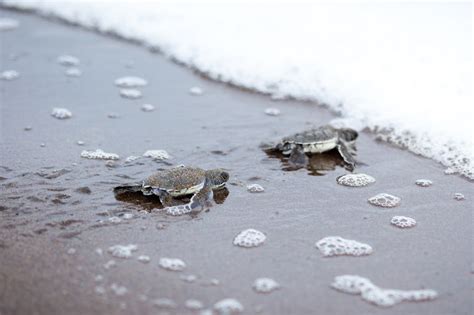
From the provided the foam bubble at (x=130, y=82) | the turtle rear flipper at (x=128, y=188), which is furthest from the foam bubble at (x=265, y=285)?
the foam bubble at (x=130, y=82)

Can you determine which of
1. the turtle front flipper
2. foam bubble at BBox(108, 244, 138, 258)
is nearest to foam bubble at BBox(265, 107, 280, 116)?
the turtle front flipper

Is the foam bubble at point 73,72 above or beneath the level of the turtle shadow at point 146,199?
above

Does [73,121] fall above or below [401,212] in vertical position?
below

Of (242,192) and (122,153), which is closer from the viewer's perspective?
(242,192)

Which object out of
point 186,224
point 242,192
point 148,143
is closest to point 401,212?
point 242,192

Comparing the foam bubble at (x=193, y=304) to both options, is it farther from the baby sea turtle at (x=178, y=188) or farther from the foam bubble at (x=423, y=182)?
the foam bubble at (x=423, y=182)

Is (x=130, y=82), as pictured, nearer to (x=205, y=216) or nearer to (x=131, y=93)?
(x=131, y=93)

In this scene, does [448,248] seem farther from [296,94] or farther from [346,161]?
[296,94]
